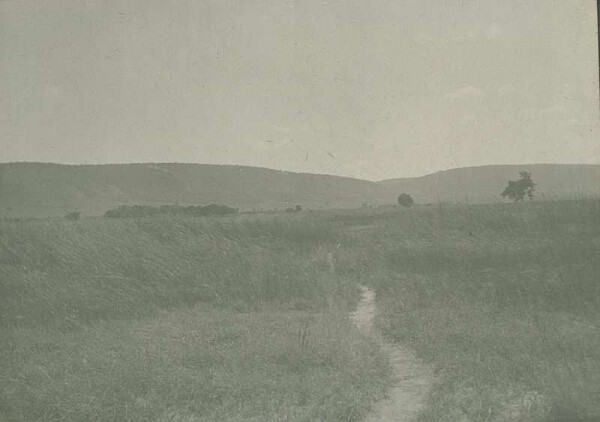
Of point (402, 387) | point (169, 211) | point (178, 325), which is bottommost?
point (402, 387)

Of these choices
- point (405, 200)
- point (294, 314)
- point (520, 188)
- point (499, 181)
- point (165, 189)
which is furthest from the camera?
point (165, 189)

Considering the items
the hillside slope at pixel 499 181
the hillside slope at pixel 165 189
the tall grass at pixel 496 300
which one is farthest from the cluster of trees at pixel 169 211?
the hillside slope at pixel 499 181

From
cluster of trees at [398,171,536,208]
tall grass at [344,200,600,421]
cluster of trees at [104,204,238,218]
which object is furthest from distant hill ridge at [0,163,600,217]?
cluster of trees at [104,204,238,218]

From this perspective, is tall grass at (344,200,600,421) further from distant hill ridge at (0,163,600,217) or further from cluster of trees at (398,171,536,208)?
distant hill ridge at (0,163,600,217)

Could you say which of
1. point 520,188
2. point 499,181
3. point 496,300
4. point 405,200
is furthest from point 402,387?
point 405,200

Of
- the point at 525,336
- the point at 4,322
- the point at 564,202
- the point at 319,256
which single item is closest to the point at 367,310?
the point at 319,256

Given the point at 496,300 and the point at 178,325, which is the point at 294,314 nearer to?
the point at 178,325
